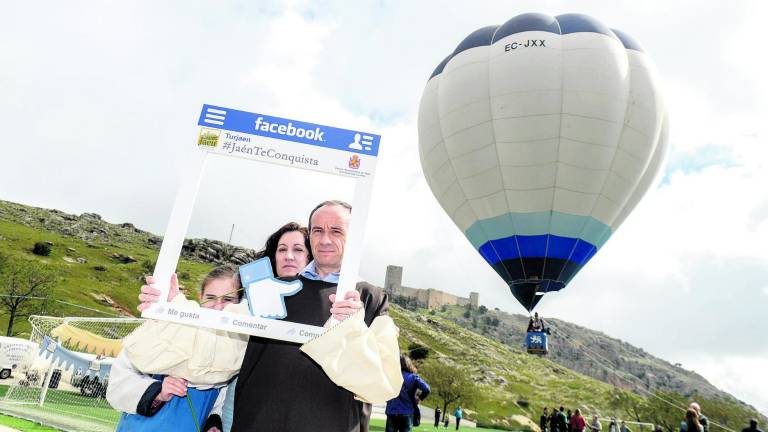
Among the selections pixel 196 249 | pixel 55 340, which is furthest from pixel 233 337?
pixel 55 340

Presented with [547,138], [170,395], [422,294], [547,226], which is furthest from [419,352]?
[170,395]

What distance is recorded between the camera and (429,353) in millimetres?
112188

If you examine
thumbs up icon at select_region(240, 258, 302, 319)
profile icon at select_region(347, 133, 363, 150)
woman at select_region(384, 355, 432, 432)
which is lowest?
woman at select_region(384, 355, 432, 432)

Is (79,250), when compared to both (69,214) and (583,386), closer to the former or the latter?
(69,214)

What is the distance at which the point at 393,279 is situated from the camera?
6713 inches

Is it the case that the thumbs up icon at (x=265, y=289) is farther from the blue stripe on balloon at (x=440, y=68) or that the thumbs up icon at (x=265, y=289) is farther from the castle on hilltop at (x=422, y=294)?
the castle on hilltop at (x=422, y=294)

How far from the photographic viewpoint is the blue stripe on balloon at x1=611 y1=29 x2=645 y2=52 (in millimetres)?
19312

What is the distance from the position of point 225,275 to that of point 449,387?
8054 cm

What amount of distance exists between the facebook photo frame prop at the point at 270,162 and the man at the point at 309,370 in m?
0.13

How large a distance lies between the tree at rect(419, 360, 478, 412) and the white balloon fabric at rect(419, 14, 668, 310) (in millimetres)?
62726

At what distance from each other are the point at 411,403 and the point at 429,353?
108568 millimetres

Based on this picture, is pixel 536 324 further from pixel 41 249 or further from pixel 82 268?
pixel 41 249

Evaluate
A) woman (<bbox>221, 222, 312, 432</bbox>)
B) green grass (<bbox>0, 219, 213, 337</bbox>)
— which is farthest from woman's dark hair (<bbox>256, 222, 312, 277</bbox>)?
green grass (<bbox>0, 219, 213, 337</bbox>)

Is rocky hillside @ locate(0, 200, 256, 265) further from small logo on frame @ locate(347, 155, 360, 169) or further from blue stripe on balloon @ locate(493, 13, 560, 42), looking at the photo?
small logo on frame @ locate(347, 155, 360, 169)
